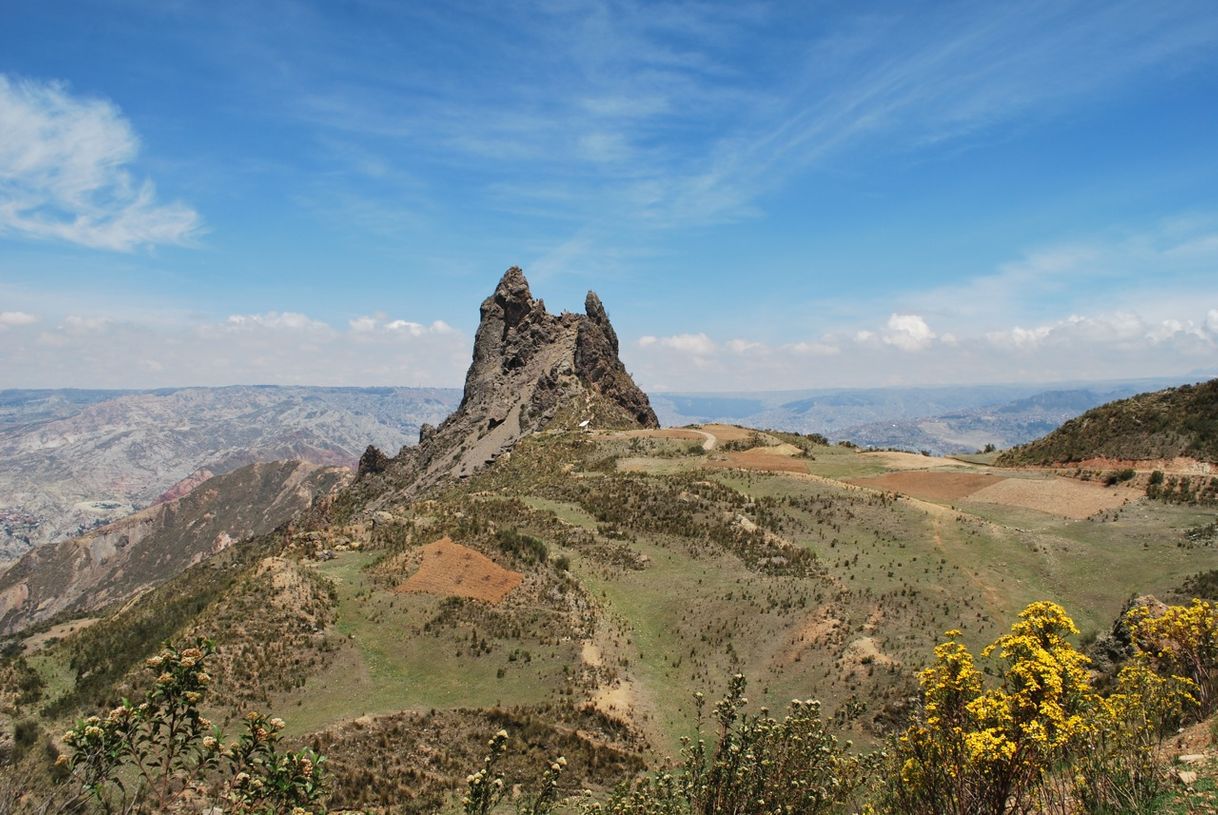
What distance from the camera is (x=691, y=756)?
12555mm

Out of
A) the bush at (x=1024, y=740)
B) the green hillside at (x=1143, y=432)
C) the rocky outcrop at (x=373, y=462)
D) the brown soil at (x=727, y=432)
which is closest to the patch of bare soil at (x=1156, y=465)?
the green hillside at (x=1143, y=432)

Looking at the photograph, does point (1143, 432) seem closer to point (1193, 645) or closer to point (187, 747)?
point (1193, 645)

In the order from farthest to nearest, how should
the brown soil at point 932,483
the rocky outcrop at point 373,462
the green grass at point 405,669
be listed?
the rocky outcrop at point 373,462, the brown soil at point 932,483, the green grass at point 405,669

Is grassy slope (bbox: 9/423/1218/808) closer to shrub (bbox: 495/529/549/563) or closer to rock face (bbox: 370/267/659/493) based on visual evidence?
shrub (bbox: 495/529/549/563)

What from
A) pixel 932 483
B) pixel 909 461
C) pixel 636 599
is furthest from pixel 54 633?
pixel 909 461

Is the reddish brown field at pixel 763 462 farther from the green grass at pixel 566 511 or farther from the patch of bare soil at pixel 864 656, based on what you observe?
the patch of bare soil at pixel 864 656

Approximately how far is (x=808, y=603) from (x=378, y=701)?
23.1 m

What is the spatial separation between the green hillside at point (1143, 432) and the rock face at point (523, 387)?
174 feet

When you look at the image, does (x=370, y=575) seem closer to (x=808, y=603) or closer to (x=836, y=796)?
(x=808, y=603)

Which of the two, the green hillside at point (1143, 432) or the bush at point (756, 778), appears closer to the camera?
the bush at point (756, 778)

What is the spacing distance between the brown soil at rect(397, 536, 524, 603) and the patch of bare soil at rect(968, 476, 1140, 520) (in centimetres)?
4250

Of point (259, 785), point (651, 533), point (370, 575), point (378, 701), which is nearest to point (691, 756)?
point (259, 785)

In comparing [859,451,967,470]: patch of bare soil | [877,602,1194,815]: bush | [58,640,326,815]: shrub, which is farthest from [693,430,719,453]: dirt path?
[58,640,326,815]: shrub

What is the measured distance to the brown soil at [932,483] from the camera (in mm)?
60281
